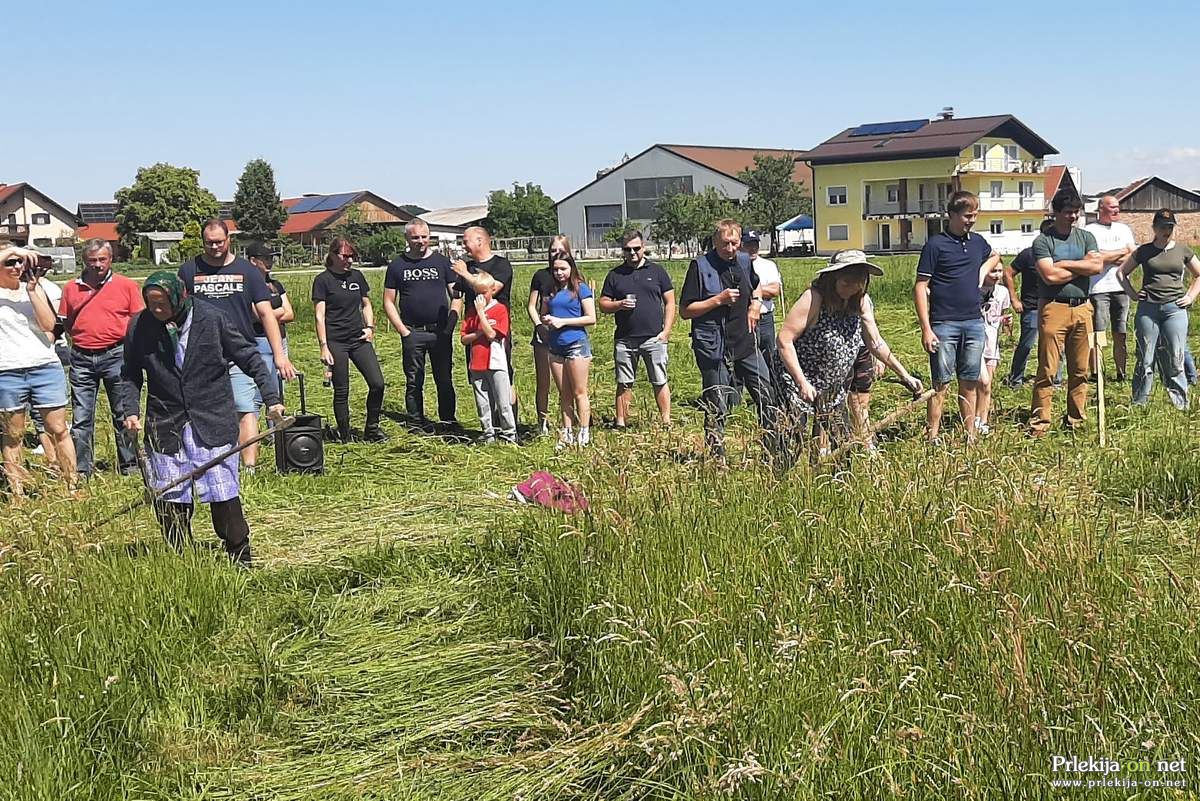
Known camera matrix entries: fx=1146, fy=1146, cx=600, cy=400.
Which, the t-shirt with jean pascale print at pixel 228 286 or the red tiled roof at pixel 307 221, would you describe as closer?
the t-shirt with jean pascale print at pixel 228 286

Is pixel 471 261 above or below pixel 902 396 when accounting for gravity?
above

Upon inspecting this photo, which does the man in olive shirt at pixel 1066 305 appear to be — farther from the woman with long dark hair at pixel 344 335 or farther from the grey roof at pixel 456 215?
the grey roof at pixel 456 215

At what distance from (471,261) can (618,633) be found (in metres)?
6.50

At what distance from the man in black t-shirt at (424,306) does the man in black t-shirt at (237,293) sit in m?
1.62

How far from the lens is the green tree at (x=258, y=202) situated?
76.7 m

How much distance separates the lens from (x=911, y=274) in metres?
24.3

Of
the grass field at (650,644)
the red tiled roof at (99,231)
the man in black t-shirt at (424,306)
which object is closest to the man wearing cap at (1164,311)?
the grass field at (650,644)

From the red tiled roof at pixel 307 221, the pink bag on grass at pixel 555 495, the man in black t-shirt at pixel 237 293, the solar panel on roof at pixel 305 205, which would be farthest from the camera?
the solar panel on roof at pixel 305 205

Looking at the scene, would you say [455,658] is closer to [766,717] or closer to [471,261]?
[766,717]

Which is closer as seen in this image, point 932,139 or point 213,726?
point 213,726

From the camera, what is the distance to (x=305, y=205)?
352 feet

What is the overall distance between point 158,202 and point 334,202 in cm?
2516

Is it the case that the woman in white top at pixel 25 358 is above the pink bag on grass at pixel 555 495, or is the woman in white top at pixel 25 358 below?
above

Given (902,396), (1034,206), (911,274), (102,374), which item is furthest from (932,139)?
(102,374)
